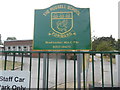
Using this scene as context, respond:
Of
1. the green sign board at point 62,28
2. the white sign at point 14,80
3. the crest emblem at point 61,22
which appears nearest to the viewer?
the white sign at point 14,80

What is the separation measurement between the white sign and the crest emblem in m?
1.48

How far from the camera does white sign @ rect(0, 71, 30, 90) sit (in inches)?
101

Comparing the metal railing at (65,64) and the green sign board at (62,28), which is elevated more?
the green sign board at (62,28)

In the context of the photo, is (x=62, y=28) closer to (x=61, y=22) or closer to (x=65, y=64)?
(x=61, y=22)

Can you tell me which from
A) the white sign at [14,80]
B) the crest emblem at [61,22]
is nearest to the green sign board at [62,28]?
the crest emblem at [61,22]

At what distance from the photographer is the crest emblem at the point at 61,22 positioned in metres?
3.46

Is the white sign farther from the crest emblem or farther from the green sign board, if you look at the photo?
the crest emblem

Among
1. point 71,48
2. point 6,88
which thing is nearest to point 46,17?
point 71,48

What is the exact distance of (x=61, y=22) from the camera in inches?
136

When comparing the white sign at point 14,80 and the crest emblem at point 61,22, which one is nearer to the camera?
the white sign at point 14,80

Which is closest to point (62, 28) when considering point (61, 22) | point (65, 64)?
point (61, 22)

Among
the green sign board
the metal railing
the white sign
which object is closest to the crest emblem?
the green sign board

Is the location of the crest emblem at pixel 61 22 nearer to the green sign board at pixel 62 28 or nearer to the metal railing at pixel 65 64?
the green sign board at pixel 62 28

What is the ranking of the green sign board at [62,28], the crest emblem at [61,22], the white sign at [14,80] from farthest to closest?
the crest emblem at [61,22] → the green sign board at [62,28] → the white sign at [14,80]
